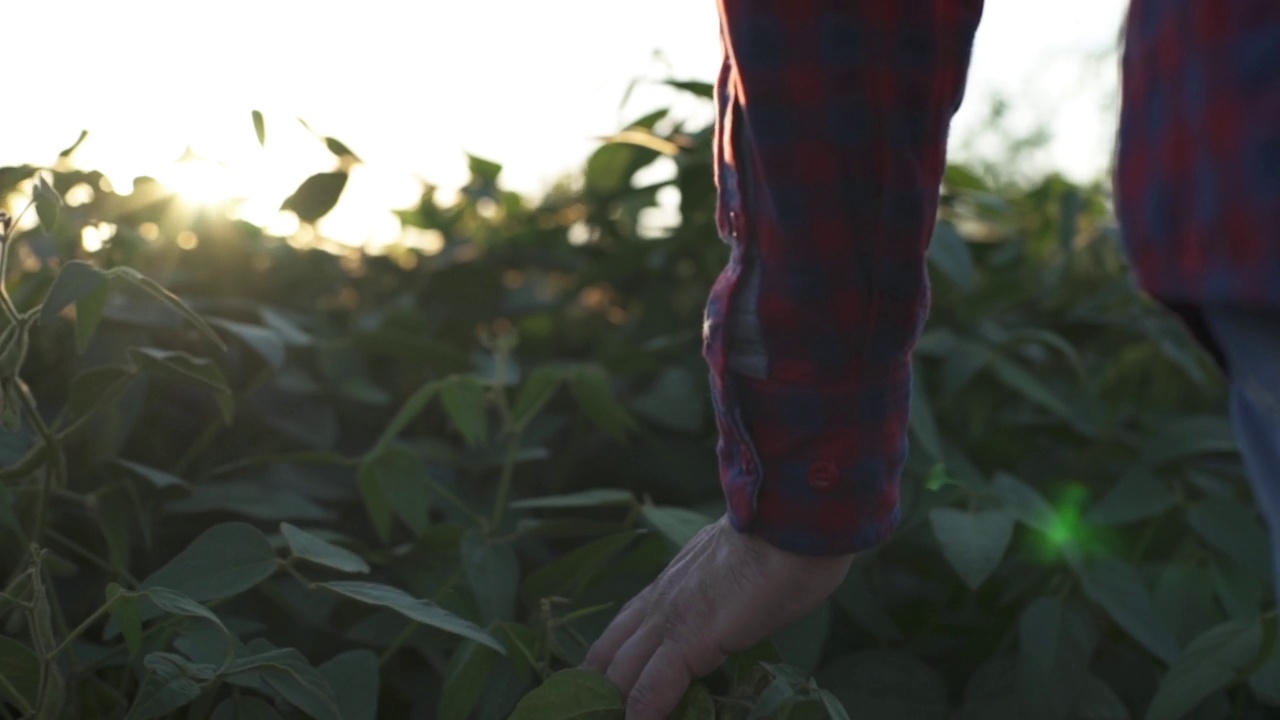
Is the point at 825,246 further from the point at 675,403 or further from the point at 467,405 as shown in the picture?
the point at 675,403

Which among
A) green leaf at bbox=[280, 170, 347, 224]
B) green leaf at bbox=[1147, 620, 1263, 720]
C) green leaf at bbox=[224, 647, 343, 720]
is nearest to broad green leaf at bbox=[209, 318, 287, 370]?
green leaf at bbox=[280, 170, 347, 224]

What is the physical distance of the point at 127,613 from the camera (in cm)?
80

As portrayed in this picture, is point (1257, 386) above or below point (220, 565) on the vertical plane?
above

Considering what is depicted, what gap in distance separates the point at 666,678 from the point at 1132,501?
2.02 feet

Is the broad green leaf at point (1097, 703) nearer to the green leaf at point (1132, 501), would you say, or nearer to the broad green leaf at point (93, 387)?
the green leaf at point (1132, 501)

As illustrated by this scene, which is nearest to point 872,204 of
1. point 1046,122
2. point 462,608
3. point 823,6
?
point 823,6

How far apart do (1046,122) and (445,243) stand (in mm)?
5528

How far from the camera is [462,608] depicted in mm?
1005

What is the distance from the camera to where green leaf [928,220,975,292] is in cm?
135

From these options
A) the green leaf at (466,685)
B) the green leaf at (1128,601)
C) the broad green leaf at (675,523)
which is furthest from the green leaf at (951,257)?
the green leaf at (466,685)

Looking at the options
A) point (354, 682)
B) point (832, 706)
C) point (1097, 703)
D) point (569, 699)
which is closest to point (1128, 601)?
point (1097, 703)

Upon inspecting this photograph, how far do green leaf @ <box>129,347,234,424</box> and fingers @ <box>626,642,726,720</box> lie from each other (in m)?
0.39

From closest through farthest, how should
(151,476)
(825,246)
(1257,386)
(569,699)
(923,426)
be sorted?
(1257,386) → (825,246) → (569,699) → (151,476) → (923,426)

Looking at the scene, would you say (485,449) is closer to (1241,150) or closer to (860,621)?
(860,621)
